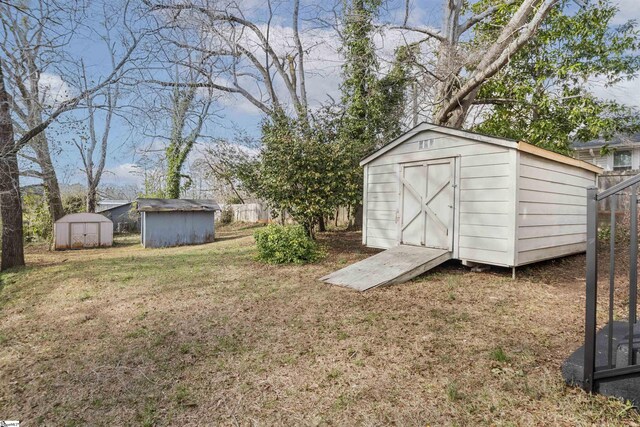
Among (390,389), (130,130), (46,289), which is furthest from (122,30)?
(390,389)

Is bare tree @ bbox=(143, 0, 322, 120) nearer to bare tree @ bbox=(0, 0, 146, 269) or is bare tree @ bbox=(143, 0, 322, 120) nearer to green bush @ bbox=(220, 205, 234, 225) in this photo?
bare tree @ bbox=(0, 0, 146, 269)

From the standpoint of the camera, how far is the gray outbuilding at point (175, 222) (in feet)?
40.5

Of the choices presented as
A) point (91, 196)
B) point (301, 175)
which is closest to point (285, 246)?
point (301, 175)

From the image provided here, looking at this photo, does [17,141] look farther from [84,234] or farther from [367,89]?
[367,89]

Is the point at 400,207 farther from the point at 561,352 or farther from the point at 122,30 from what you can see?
the point at 122,30


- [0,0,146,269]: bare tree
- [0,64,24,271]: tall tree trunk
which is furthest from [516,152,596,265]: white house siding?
[0,64,24,271]: tall tree trunk

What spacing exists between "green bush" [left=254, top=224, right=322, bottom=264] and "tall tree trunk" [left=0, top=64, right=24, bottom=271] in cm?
496

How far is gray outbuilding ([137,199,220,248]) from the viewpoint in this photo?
12.3 m

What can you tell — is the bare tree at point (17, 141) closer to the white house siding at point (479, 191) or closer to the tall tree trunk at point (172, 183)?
the white house siding at point (479, 191)

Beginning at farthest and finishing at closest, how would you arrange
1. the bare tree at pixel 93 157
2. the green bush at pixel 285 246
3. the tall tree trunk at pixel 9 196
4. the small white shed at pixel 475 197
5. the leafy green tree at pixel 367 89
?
the bare tree at pixel 93 157 → the leafy green tree at pixel 367 89 → the green bush at pixel 285 246 → the tall tree trunk at pixel 9 196 → the small white shed at pixel 475 197

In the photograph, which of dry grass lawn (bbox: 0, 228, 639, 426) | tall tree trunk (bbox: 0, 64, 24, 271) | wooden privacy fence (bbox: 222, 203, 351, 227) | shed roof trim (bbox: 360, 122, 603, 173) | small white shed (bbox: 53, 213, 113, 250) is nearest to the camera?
dry grass lawn (bbox: 0, 228, 639, 426)

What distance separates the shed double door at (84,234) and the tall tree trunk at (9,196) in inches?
180

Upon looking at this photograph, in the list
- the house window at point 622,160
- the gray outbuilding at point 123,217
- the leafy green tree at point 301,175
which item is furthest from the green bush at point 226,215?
the house window at point 622,160

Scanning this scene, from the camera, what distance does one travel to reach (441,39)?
404 inches
